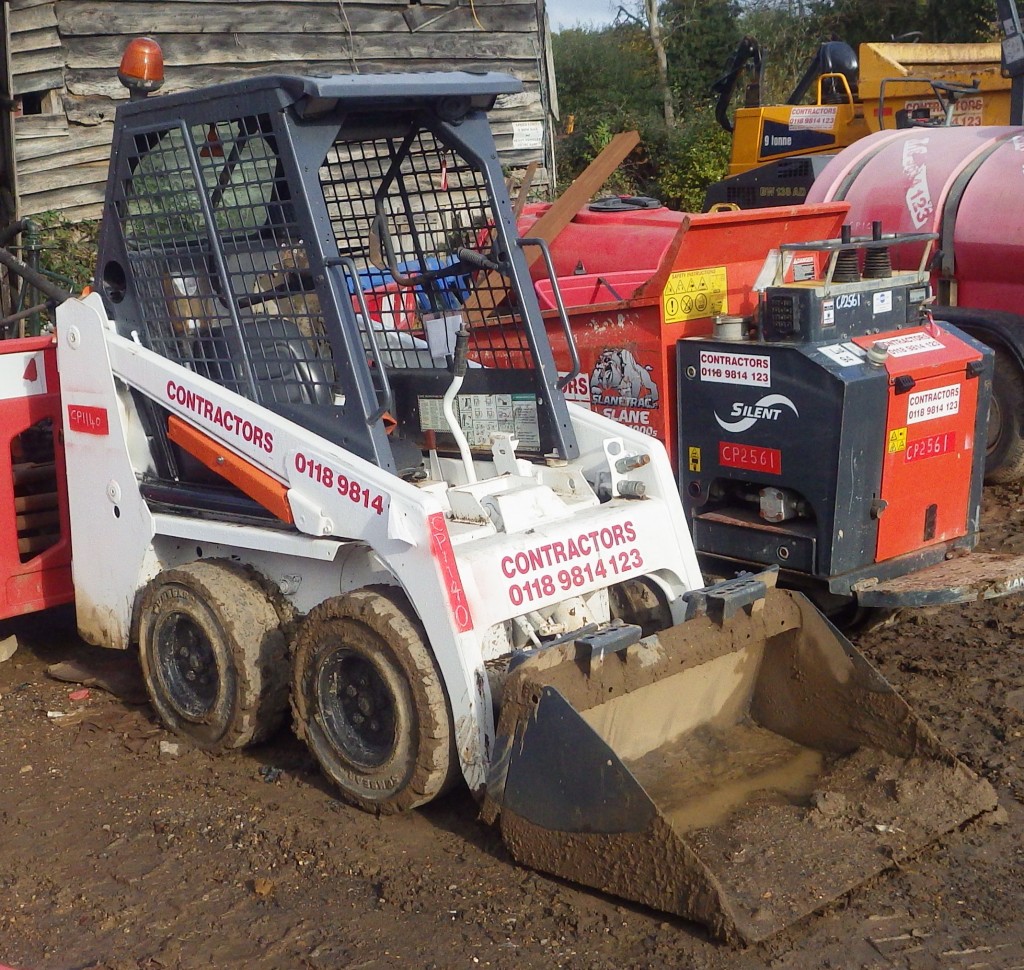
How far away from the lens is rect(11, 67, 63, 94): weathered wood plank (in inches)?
394

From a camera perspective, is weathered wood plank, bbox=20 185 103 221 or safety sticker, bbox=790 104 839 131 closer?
safety sticker, bbox=790 104 839 131

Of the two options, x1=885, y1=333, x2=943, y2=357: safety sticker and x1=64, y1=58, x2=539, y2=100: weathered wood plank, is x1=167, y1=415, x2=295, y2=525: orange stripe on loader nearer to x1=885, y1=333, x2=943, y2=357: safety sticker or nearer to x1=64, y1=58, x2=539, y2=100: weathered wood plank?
x1=885, y1=333, x2=943, y2=357: safety sticker

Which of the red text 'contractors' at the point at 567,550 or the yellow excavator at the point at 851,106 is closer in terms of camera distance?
the red text 'contractors' at the point at 567,550

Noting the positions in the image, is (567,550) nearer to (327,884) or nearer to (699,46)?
(327,884)

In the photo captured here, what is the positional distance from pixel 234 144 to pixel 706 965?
108 inches

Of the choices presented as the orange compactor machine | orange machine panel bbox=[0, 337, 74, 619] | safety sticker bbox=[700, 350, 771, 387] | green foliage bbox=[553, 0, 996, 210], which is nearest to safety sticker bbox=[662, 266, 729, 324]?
the orange compactor machine

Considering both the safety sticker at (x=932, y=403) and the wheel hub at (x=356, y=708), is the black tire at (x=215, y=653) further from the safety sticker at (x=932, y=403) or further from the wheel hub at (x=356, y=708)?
the safety sticker at (x=932, y=403)

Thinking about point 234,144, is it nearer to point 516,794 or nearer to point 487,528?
point 487,528

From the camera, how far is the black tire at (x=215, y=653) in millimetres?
4211

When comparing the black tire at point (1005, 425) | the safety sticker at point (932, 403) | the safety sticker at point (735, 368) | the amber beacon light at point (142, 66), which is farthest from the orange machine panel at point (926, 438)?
the amber beacon light at point (142, 66)

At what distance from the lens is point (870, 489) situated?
15.6 feet

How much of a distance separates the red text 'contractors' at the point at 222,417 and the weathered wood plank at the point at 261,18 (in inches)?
278

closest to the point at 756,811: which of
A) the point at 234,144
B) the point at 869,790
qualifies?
the point at 869,790

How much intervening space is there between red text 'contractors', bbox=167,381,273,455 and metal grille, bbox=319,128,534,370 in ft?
2.13
